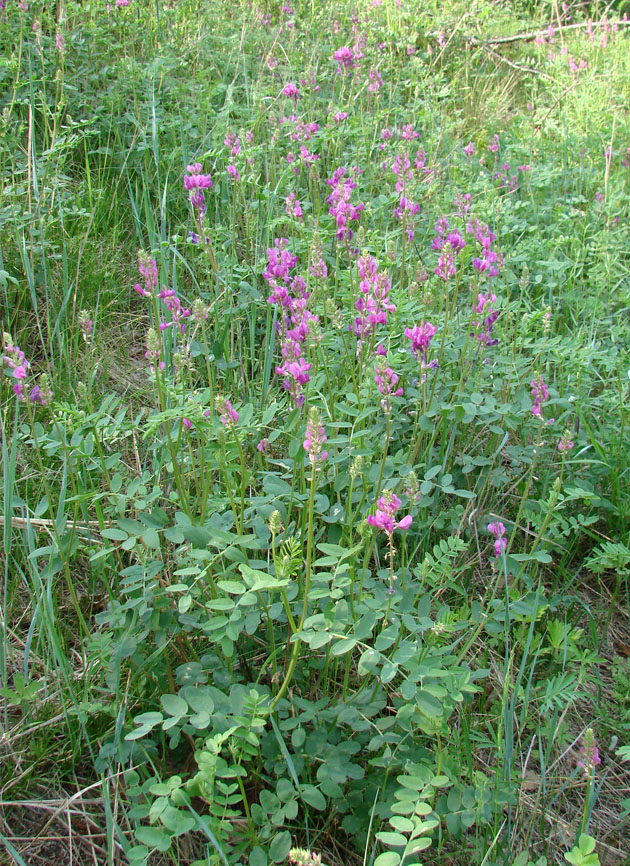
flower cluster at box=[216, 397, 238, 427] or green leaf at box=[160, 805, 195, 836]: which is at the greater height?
flower cluster at box=[216, 397, 238, 427]

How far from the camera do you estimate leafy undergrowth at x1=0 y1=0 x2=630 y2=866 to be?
5.13ft

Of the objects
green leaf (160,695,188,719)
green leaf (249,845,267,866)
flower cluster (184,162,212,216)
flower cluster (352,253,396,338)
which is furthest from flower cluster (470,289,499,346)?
green leaf (249,845,267,866)

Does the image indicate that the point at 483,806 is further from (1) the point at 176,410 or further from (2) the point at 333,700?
(1) the point at 176,410

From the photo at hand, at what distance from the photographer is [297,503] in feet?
6.57

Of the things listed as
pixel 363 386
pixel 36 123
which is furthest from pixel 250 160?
pixel 363 386

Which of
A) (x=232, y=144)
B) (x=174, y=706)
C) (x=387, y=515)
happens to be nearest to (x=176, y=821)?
(x=174, y=706)

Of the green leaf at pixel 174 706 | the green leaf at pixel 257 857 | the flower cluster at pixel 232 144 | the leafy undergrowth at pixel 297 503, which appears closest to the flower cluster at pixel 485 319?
the leafy undergrowth at pixel 297 503

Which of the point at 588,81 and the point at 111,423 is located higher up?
the point at 588,81

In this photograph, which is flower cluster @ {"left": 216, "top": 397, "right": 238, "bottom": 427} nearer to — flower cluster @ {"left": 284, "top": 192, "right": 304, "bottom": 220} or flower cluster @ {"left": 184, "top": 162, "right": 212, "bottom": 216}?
flower cluster @ {"left": 184, "top": 162, "right": 212, "bottom": 216}

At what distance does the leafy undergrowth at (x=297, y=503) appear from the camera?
5.13 ft

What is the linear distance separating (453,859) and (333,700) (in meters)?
0.44

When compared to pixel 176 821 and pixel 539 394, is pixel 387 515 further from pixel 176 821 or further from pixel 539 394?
pixel 539 394

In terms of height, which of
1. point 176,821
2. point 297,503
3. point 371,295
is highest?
point 371,295

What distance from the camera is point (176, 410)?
169cm
